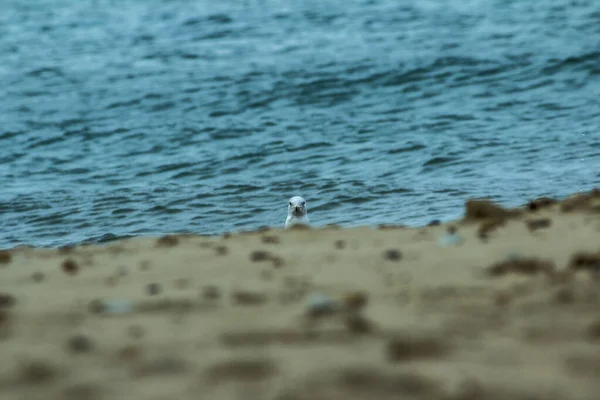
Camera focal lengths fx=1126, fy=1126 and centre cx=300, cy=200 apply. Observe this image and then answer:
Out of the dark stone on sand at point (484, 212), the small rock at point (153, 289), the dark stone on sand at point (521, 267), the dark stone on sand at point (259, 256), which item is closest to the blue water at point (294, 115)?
the dark stone on sand at point (484, 212)

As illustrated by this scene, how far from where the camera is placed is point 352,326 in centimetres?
369

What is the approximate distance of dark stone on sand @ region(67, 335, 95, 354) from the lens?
3.57 meters

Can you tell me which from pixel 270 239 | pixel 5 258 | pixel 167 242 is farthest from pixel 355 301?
pixel 5 258

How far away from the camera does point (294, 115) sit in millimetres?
15070

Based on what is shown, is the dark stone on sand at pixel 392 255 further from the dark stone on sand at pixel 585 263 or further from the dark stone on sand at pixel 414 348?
the dark stone on sand at pixel 414 348

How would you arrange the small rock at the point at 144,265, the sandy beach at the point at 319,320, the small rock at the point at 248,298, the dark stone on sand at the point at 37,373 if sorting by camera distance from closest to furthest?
the sandy beach at the point at 319,320, the dark stone on sand at the point at 37,373, the small rock at the point at 248,298, the small rock at the point at 144,265

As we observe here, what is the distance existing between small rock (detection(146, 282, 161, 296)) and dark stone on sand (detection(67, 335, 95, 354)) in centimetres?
71

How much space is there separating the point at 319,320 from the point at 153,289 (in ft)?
2.86

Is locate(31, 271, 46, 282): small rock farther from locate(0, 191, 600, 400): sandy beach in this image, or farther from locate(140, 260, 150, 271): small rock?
locate(140, 260, 150, 271): small rock

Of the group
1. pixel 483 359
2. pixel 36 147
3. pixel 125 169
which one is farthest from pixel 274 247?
pixel 36 147

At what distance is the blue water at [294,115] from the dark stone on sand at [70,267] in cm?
497

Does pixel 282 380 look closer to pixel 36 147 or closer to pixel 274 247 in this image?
pixel 274 247

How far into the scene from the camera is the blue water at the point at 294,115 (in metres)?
11.0

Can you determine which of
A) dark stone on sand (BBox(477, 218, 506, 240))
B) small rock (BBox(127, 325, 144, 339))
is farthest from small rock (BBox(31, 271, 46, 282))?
dark stone on sand (BBox(477, 218, 506, 240))
